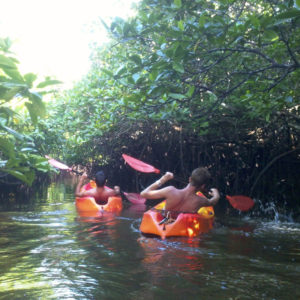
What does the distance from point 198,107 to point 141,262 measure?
3618mm

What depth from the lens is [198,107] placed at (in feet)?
20.6

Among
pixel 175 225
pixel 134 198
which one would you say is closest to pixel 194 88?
pixel 175 225

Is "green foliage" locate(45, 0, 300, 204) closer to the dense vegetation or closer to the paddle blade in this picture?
the dense vegetation

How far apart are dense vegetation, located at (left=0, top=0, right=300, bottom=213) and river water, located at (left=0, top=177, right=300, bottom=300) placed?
54.5 inches

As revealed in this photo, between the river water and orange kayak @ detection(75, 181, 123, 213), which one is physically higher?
orange kayak @ detection(75, 181, 123, 213)

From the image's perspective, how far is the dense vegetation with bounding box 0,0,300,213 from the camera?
3480mm

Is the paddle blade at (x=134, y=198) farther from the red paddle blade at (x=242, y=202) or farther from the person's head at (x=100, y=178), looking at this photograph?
the red paddle blade at (x=242, y=202)

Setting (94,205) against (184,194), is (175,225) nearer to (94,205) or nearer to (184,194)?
(184,194)

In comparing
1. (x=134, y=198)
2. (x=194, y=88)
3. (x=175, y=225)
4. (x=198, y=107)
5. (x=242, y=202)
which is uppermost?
(x=198, y=107)

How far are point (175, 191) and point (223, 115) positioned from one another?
259 centimetres

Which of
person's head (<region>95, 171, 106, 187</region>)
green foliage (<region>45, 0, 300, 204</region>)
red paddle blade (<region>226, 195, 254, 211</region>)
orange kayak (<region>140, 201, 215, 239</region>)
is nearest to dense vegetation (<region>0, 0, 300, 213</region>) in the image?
green foliage (<region>45, 0, 300, 204</region>)

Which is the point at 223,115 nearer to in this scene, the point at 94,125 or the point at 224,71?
the point at 224,71

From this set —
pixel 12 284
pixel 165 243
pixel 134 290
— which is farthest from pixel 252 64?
pixel 12 284

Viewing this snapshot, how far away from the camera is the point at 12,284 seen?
2.55 meters
